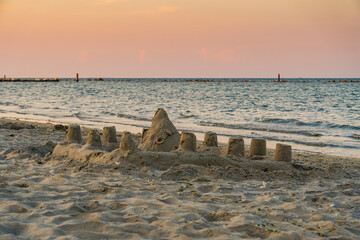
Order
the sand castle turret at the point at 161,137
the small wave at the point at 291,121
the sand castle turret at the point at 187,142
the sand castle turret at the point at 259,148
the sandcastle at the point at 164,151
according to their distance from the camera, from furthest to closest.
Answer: the small wave at the point at 291,121, the sand castle turret at the point at 259,148, the sand castle turret at the point at 161,137, the sand castle turret at the point at 187,142, the sandcastle at the point at 164,151

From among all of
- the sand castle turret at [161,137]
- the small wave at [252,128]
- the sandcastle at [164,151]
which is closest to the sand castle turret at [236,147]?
the sandcastle at [164,151]

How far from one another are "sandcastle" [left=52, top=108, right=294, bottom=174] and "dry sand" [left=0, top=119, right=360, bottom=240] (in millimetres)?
35

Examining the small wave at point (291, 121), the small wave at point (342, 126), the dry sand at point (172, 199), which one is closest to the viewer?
the dry sand at point (172, 199)

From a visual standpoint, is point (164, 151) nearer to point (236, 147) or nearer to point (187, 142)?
point (187, 142)

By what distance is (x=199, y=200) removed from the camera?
14.9 feet

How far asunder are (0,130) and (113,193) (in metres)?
6.75

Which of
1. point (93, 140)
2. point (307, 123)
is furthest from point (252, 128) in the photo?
point (93, 140)

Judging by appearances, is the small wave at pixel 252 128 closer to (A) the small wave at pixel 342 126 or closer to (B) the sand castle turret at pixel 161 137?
(A) the small wave at pixel 342 126

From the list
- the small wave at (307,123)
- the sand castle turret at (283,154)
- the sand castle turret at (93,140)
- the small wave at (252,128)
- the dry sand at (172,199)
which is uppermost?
the sand castle turret at (93,140)

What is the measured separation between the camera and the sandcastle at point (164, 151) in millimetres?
6145

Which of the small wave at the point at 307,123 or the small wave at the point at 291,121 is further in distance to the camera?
the small wave at the point at 291,121

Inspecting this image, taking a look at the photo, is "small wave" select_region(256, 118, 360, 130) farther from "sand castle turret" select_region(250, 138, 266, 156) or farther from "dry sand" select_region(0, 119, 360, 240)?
"sand castle turret" select_region(250, 138, 266, 156)

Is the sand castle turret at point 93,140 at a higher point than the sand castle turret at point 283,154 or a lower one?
higher

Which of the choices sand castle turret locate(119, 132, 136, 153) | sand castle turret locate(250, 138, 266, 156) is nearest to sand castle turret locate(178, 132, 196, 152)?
sand castle turret locate(119, 132, 136, 153)
